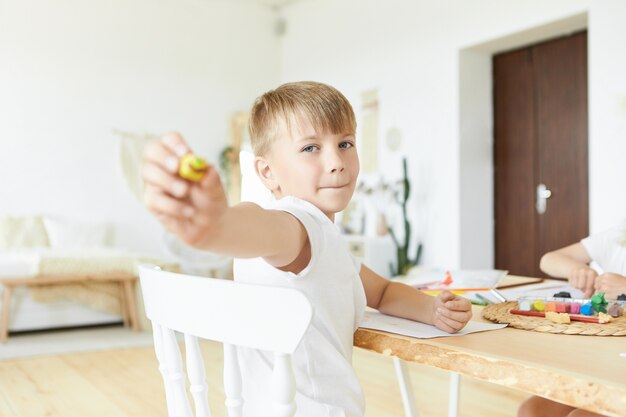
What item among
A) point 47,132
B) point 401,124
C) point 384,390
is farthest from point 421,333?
point 47,132

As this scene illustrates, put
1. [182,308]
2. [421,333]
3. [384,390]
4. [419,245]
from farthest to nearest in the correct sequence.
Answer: [419,245], [384,390], [421,333], [182,308]

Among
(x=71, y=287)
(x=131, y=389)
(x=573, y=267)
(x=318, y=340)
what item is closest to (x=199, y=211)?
(x=318, y=340)

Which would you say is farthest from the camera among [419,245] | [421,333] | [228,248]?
[419,245]

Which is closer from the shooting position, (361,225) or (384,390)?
(384,390)

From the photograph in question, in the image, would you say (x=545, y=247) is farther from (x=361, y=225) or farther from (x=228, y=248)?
(x=228, y=248)

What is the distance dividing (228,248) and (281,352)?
119 millimetres

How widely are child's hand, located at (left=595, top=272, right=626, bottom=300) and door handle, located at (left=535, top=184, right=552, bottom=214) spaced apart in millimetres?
3836

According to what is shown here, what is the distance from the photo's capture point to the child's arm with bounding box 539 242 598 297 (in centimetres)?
143

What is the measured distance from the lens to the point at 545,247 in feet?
16.6

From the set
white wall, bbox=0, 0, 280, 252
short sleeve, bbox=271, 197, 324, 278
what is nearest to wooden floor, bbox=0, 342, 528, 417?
short sleeve, bbox=271, 197, 324, 278

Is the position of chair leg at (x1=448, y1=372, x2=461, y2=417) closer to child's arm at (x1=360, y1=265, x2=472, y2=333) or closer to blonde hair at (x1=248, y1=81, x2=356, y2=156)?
child's arm at (x1=360, y1=265, x2=472, y2=333)

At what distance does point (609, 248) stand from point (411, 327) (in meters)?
1.20

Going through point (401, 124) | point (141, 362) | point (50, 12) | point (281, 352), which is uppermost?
point (50, 12)

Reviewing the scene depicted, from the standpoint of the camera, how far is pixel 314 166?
0.96 metres
